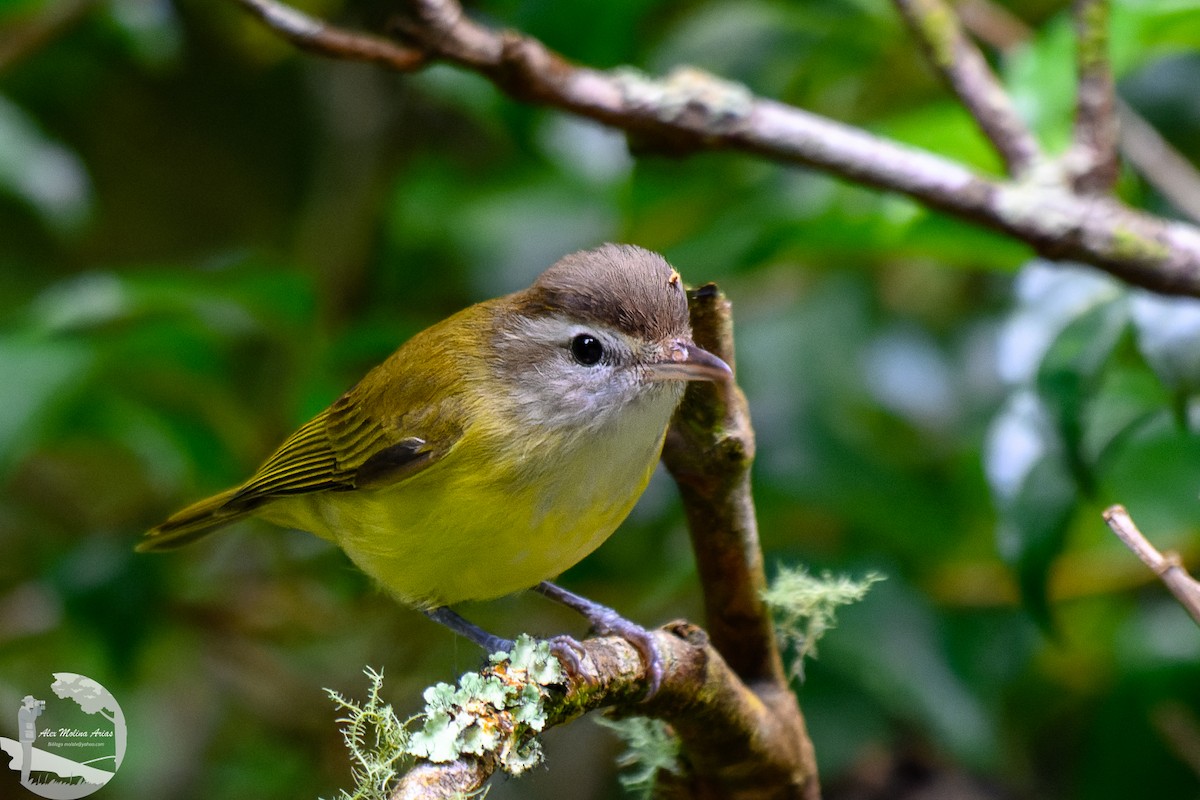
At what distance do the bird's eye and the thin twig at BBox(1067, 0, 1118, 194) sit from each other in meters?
1.06

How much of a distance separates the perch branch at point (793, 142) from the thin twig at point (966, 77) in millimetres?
142

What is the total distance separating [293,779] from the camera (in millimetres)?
4516

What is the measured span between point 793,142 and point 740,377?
4.11 ft

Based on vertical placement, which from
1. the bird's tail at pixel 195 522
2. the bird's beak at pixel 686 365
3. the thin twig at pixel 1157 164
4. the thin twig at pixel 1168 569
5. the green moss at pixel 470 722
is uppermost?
the thin twig at pixel 1157 164

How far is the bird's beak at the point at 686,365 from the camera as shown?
6.10 ft

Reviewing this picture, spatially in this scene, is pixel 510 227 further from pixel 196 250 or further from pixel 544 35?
pixel 196 250

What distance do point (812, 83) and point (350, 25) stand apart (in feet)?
7.49

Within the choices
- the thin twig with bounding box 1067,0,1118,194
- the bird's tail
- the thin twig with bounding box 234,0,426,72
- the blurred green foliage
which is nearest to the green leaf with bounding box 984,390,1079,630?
the blurred green foliage

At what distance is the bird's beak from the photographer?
73.2 inches

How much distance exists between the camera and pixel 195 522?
281 cm

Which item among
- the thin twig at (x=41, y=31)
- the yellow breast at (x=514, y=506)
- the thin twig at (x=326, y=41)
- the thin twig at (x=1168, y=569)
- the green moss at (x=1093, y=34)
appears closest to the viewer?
the thin twig at (x=1168, y=569)

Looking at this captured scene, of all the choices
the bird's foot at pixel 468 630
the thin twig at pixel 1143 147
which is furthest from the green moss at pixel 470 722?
the thin twig at pixel 1143 147

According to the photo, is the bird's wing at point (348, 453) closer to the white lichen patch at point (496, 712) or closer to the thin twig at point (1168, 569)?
the white lichen patch at point (496, 712)

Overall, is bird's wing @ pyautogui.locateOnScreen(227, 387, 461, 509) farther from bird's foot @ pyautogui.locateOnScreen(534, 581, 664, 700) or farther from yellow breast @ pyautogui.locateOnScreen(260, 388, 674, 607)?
bird's foot @ pyautogui.locateOnScreen(534, 581, 664, 700)
